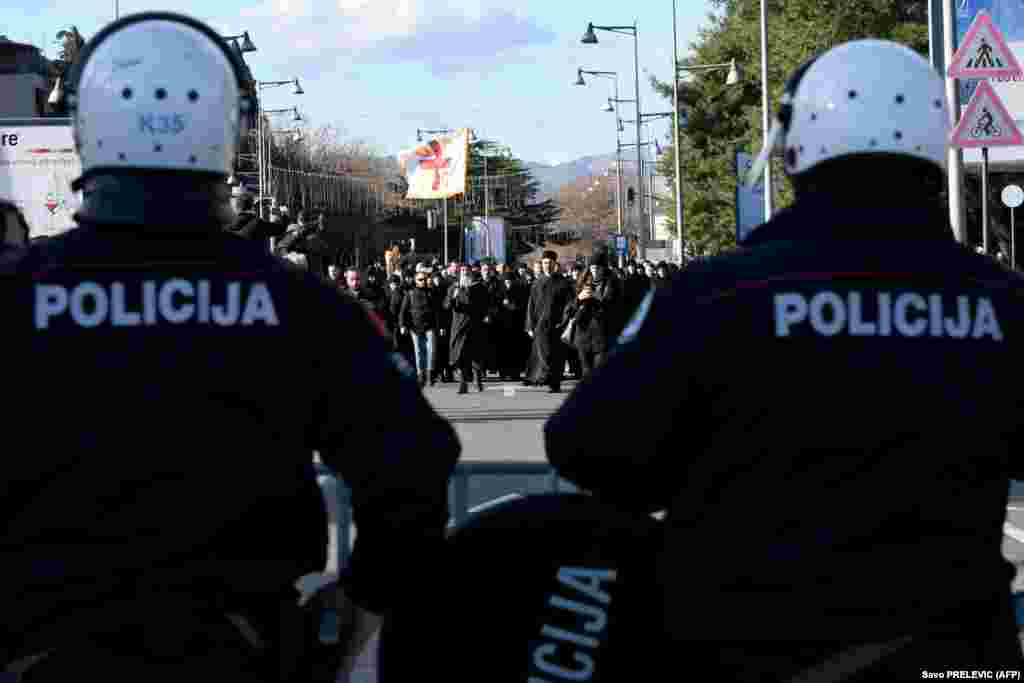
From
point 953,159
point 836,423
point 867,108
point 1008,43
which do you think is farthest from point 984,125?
point 1008,43

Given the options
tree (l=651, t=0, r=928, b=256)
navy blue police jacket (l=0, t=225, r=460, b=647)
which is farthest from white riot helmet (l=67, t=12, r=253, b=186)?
tree (l=651, t=0, r=928, b=256)

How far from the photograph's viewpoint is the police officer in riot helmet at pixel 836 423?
2666 mm

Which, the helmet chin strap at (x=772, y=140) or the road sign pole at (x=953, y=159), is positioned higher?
the road sign pole at (x=953, y=159)

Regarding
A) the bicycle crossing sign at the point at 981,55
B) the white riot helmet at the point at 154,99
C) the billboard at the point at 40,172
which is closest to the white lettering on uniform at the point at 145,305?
the white riot helmet at the point at 154,99

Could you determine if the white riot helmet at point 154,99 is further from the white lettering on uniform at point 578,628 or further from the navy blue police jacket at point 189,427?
the white lettering on uniform at point 578,628

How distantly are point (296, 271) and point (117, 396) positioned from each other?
0.39 metres

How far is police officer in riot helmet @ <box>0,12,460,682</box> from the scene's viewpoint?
8.43 ft

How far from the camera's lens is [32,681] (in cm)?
252

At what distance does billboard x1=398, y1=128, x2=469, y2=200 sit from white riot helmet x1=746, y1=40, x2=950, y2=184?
1618 inches

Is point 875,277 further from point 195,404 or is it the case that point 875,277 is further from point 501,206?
point 501,206

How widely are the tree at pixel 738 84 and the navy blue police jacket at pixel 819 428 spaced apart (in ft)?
119

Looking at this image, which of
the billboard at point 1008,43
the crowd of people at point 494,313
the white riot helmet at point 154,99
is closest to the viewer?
the white riot helmet at point 154,99

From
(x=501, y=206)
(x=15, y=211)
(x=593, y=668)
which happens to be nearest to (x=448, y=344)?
(x=15, y=211)

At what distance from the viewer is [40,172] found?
16891mm
